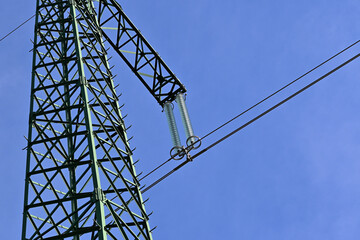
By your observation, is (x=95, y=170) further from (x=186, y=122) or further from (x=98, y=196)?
(x=186, y=122)

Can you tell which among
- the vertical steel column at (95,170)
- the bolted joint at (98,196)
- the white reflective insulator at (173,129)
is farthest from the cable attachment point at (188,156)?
the bolted joint at (98,196)

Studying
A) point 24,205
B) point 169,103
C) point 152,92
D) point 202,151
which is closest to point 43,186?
point 24,205

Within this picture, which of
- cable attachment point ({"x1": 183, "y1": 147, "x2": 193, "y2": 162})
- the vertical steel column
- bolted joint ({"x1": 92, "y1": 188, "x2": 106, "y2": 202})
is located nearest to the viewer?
the vertical steel column

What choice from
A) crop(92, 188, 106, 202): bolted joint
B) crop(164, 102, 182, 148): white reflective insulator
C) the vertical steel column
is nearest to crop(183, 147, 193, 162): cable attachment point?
crop(164, 102, 182, 148): white reflective insulator

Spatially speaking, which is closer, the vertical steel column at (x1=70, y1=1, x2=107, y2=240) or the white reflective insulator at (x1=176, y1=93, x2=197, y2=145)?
the vertical steel column at (x1=70, y1=1, x2=107, y2=240)

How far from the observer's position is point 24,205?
1139cm

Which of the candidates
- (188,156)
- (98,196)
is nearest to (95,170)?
(98,196)

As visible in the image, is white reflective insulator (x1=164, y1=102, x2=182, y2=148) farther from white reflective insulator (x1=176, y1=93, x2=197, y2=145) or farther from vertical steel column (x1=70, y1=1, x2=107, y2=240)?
vertical steel column (x1=70, y1=1, x2=107, y2=240)

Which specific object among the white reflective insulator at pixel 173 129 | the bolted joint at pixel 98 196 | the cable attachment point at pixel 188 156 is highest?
the white reflective insulator at pixel 173 129

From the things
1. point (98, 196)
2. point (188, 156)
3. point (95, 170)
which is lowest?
point (98, 196)

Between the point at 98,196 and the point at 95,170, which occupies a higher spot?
the point at 95,170

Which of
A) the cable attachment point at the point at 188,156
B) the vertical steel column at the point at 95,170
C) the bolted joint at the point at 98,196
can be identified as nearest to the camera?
the vertical steel column at the point at 95,170

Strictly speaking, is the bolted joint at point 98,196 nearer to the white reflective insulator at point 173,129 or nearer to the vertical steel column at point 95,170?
the vertical steel column at point 95,170

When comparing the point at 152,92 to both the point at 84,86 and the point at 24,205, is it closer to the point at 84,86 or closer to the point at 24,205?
the point at 84,86
